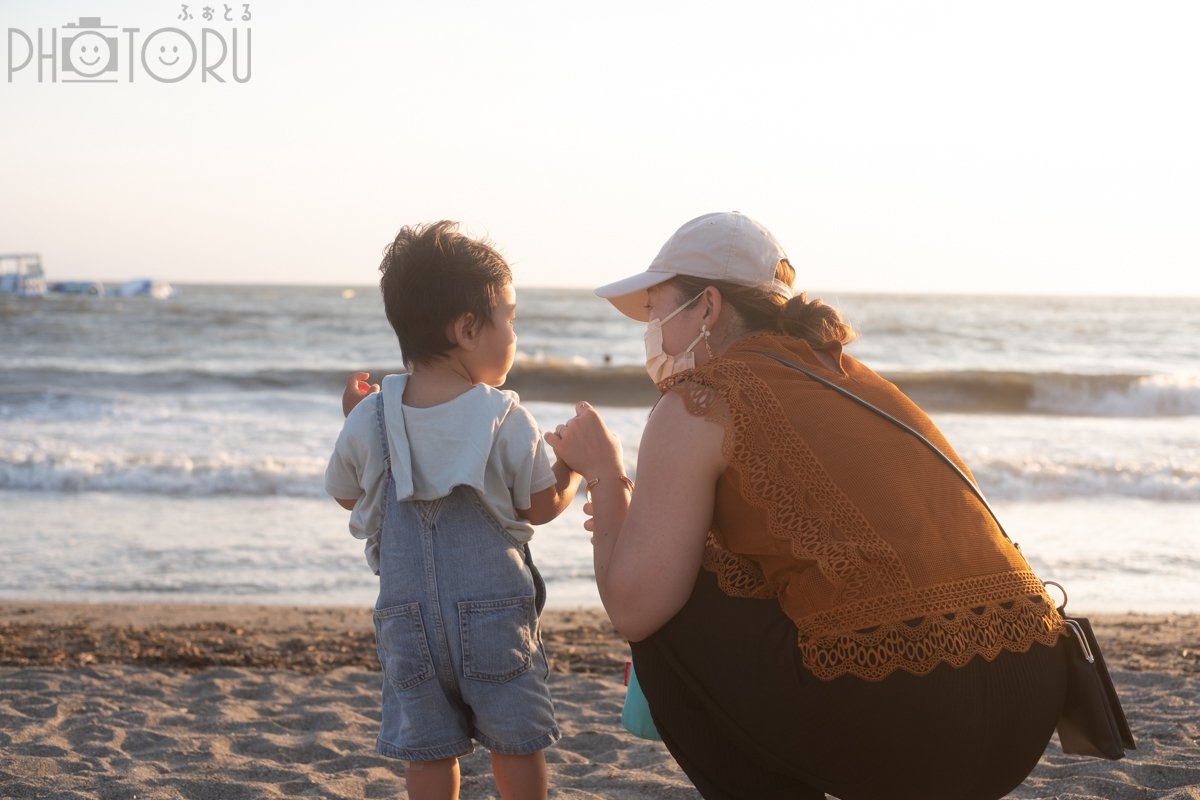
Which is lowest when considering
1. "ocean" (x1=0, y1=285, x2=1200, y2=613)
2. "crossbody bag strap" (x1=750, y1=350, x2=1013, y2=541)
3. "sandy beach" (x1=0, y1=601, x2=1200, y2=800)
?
"sandy beach" (x1=0, y1=601, x2=1200, y2=800)

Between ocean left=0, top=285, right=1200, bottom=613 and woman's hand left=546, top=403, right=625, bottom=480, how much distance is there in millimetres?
720

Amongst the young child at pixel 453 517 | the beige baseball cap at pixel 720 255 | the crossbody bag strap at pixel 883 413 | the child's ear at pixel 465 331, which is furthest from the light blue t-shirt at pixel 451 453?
the crossbody bag strap at pixel 883 413

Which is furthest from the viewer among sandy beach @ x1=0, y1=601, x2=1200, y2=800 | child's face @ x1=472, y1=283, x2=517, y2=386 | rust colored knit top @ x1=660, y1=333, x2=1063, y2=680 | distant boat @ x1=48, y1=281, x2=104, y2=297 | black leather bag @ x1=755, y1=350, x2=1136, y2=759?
distant boat @ x1=48, y1=281, x2=104, y2=297

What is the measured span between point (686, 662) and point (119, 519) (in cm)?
667

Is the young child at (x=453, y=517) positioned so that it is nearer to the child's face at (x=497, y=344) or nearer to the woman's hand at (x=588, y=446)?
the child's face at (x=497, y=344)

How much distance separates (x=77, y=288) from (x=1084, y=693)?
65.3 metres

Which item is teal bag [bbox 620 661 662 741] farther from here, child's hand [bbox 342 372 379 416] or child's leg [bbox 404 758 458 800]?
child's hand [bbox 342 372 379 416]

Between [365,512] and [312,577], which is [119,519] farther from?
[365,512]

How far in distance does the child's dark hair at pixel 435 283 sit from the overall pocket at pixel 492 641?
22.9 inches

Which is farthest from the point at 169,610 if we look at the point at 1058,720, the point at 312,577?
the point at 1058,720

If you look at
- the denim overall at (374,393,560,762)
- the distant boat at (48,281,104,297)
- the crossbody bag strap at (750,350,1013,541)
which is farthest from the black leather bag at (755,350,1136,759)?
the distant boat at (48,281,104,297)

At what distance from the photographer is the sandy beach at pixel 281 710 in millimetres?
3404

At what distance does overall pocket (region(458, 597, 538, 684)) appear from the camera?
2533mm

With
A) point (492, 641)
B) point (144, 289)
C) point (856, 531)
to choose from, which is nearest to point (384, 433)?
point (492, 641)
